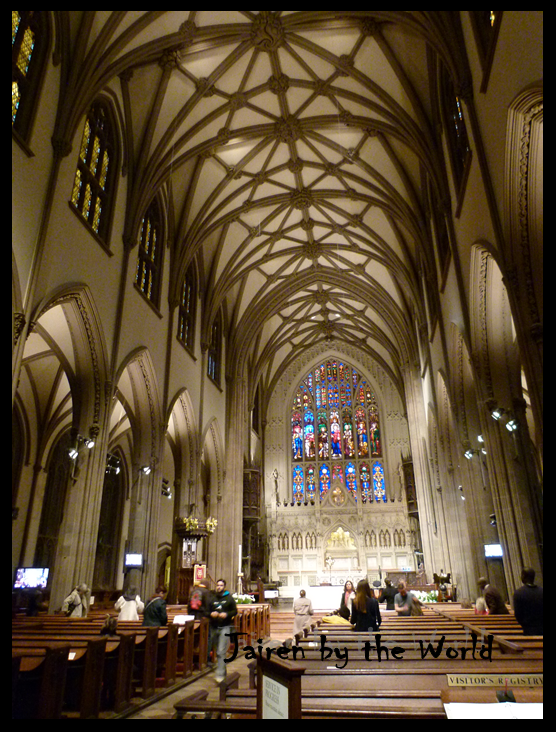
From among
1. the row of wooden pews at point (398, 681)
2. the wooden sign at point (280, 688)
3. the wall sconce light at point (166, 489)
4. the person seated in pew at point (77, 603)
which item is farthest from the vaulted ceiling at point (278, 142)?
the wooden sign at point (280, 688)

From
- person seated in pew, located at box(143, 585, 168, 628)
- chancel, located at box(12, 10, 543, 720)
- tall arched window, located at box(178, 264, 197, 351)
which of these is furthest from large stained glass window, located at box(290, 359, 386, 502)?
person seated in pew, located at box(143, 585, 168, 628)

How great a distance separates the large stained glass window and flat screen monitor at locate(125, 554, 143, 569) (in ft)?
53.8

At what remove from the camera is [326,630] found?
6.45 m

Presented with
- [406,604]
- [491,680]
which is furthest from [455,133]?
[491,680]

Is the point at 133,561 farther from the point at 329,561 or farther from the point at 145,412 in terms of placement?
the point at 329,561

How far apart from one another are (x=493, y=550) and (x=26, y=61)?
46.6ft

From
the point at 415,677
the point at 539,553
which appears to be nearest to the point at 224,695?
the point at 415,677

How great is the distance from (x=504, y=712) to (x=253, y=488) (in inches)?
892

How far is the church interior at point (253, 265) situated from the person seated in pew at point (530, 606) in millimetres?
2167

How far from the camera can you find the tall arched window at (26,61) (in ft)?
29.6

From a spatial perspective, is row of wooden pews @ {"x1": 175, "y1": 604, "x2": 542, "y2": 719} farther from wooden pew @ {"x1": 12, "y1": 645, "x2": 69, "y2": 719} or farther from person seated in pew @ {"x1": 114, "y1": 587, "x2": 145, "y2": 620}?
person seated in pew @ {"x1": 114, "y1": 587, "x2": 145, "y2": 620}

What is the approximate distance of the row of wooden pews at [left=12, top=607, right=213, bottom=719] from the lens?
15.0ft

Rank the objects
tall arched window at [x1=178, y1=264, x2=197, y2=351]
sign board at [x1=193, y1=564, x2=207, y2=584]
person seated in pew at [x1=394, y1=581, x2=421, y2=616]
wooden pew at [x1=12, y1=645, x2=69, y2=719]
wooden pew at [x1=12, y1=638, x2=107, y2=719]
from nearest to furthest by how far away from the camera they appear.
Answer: wooden pew at [x1=12, y1=645, x2=69, y2=719]
wooden pew at [x1=12, y1=638, x2=107, y2=719]
person seated in pew at [x1=394, y1=581, x2=421, y2=616]
sign board at [x1=193, y1=564, x2=207, y2=584]
tall arched window at [x1=178, y1=264, x2=197, y2=351]

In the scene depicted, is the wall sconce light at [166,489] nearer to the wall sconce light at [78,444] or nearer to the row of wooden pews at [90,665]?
the wall sconce light at [78,444]
